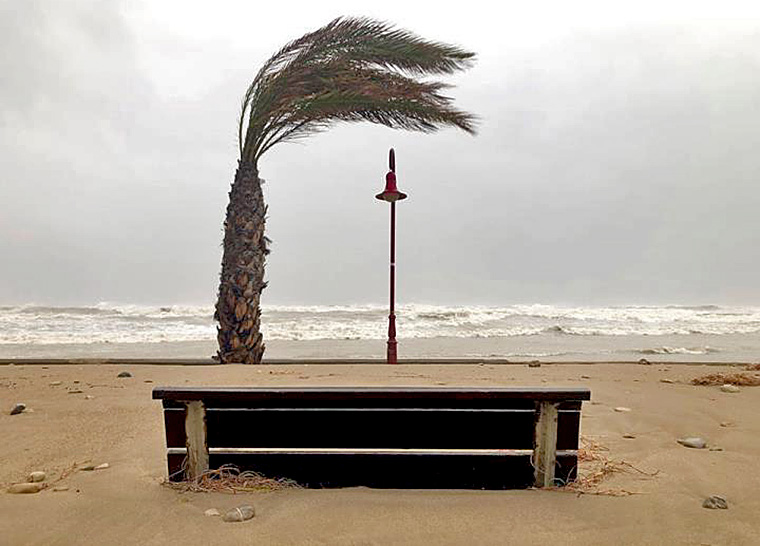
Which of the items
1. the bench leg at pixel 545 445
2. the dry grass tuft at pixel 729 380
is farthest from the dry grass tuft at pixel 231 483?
the dry grass tuft at pixel 729 380

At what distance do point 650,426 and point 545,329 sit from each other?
1805 cm

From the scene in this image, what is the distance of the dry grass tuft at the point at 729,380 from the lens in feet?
20.2

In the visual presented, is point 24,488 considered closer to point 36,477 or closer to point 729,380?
point 36,477

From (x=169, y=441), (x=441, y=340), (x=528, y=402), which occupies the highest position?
(x=528, y=402)

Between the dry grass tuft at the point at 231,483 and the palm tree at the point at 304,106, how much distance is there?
6.46 meters

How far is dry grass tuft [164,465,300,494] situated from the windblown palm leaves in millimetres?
7153

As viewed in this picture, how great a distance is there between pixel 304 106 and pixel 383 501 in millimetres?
7500

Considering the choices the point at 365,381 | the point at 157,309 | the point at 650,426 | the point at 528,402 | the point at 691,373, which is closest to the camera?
the point at 528,402

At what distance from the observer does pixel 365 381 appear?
6512 millimetres

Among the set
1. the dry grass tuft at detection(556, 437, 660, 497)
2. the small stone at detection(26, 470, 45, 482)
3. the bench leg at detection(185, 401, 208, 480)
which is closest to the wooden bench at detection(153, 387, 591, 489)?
the bench leg at detection(185, 401, 208, 480)

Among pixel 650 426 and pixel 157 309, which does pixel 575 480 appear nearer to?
pixel 650 426

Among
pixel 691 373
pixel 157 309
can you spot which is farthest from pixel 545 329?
pixel 157 309

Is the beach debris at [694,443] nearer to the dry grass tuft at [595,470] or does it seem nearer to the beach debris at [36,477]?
the dry grass tuft at [595,470]

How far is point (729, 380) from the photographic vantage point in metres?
6.30
